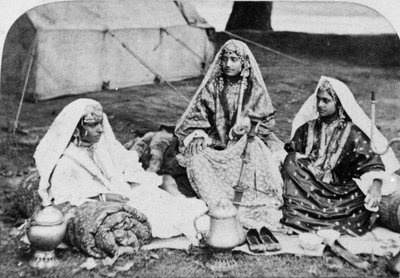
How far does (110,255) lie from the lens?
171 inches

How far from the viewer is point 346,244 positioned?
461 centimetres

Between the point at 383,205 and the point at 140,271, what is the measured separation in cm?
208

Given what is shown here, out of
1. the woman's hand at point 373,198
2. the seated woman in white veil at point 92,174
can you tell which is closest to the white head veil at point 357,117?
the woman's hand at point 373,198

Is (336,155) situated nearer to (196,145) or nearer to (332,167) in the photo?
(332,167)

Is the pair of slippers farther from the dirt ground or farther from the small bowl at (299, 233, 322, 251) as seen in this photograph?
the small bowl at (299, 233, 322, 251)

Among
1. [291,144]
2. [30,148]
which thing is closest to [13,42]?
Result: [30,148]

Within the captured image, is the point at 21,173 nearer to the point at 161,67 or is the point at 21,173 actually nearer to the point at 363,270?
the point at 161,67

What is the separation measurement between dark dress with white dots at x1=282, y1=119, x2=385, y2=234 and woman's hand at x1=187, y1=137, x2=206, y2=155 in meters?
0.80

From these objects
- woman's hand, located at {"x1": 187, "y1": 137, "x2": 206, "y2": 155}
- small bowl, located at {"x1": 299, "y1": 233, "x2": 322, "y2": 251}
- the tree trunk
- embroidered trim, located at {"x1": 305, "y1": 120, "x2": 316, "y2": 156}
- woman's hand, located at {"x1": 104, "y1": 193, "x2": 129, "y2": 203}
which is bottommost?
small bowl, located at {"x1": 299, "y1": 233, "x2": 322, "y2": 251}

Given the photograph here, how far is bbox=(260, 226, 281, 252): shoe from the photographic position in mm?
4496

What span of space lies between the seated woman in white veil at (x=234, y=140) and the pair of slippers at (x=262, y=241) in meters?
0.22

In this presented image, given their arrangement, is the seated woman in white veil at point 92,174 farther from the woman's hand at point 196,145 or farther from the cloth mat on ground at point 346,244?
the woman's hand at point 196,145

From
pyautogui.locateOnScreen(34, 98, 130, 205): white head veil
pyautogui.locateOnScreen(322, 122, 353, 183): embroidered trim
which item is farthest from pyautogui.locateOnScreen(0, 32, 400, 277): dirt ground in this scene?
pyautogui.locateOnScreen(322, 122, 353, 183): embroidered trim

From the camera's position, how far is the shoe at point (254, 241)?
14.6ft
